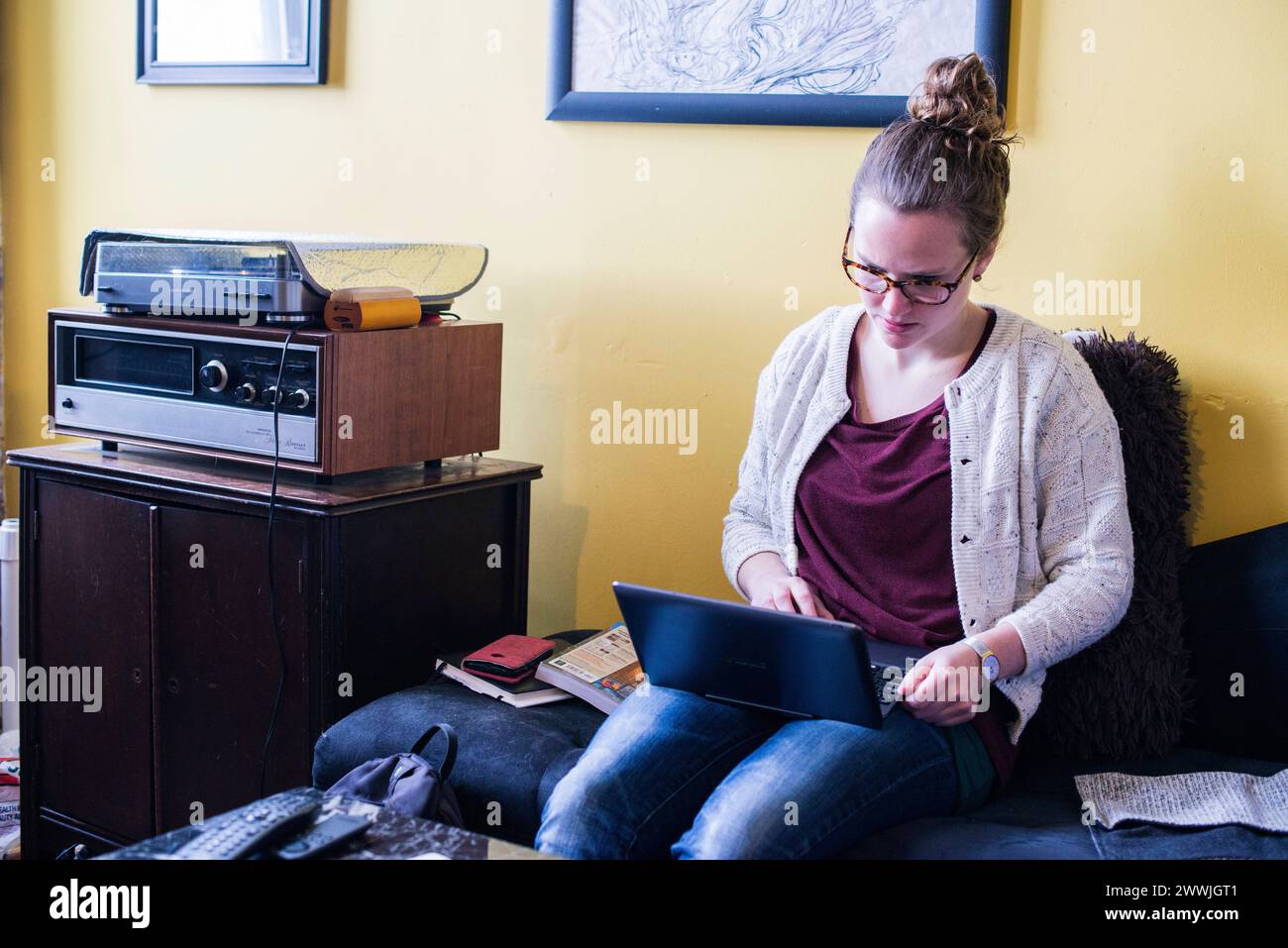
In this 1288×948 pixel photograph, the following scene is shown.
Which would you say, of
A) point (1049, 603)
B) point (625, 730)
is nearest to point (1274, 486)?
point (1049, 603)

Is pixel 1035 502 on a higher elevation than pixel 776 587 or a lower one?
higher

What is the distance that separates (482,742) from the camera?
1700 millimetres

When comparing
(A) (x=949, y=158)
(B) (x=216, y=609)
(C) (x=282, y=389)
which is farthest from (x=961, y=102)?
(B) (x=216, y=609)

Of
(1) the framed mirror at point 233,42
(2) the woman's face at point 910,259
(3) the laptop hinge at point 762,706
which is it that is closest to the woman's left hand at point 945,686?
(3) the laptop hinge at point 762,706

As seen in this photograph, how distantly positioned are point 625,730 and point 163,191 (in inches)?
65.1

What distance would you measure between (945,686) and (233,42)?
5.99ft

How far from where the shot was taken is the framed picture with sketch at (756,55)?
6.39ft

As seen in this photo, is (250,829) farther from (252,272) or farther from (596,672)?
(252,272)

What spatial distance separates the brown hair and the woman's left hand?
487 mm

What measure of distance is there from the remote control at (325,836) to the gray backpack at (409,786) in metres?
0.25

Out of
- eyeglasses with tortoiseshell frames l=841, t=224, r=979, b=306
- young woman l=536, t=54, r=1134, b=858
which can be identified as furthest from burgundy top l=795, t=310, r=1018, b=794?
eyeglasses with tortoiseshell frames l=841, t=224, r=979, b=306
